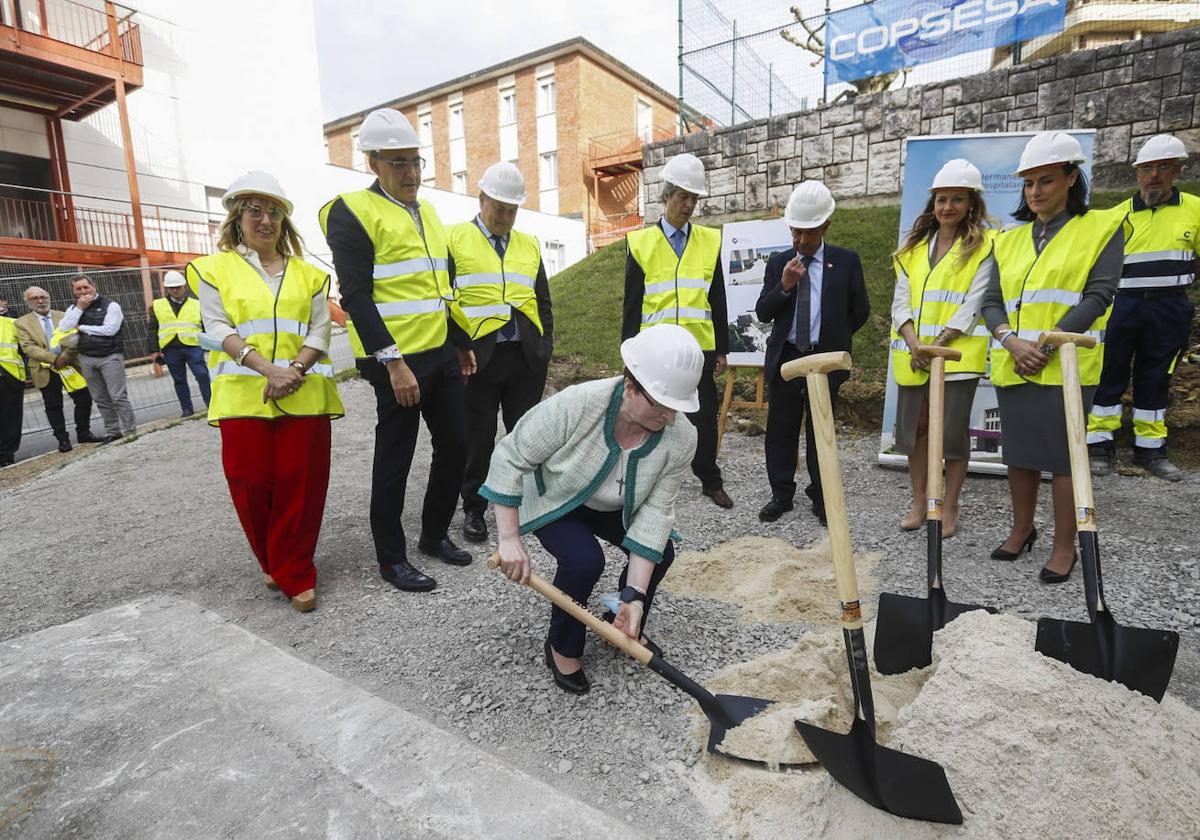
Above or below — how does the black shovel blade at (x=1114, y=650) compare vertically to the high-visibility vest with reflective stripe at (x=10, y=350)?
below

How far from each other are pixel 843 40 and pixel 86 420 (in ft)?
33.3

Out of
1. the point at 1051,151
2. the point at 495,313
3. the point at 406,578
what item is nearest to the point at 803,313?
the point at 1051,151

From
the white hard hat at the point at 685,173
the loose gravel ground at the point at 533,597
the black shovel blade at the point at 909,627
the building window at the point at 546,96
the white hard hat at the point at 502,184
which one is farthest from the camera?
the building window at the point at 546,96

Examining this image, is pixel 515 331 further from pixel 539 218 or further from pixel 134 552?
pixel 539 218

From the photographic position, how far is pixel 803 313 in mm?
4059

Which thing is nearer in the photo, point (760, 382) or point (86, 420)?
point (760, 382)

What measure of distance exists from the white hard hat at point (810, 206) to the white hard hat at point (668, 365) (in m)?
2.19

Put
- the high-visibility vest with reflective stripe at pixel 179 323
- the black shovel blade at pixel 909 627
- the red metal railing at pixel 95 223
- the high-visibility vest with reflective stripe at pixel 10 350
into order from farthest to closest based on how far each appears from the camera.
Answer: the red metal railing at pixel 95 223
the high-visibility vest with reflective stripe at pixel 179 323
the high-visibility vest with reflective stripe at pixel 10 350
the black shovel blade at pixel 909 627

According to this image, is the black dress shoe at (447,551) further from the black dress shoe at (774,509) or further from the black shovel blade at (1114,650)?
the black shovel blade at (1114,650)

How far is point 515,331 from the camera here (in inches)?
158

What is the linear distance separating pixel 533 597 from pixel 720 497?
1770mm

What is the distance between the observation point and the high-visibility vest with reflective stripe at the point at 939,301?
362 cm

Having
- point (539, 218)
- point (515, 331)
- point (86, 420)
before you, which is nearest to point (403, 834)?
point (515, 331)

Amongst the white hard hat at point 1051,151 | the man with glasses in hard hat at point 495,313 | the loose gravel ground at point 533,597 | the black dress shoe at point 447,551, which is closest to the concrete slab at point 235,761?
the loose gravel ground at point 533,597
